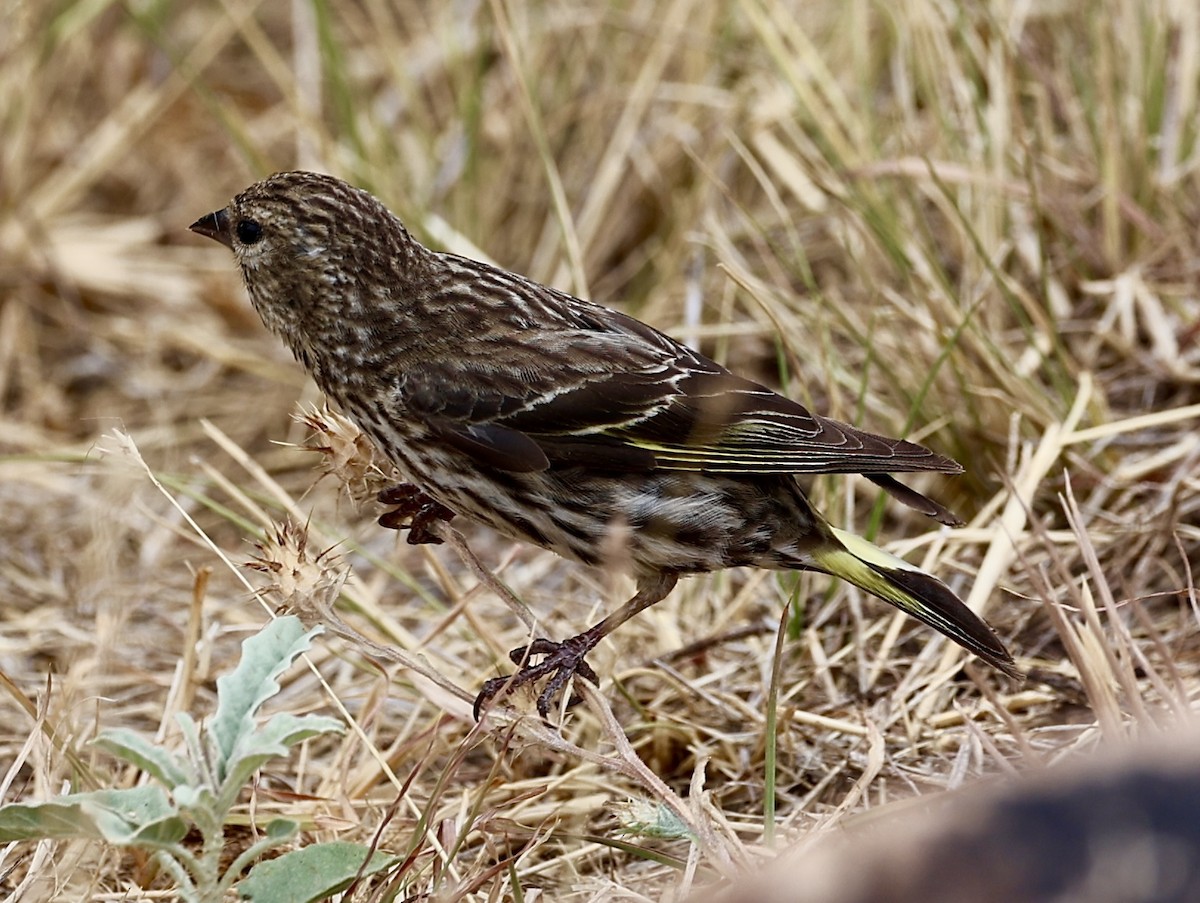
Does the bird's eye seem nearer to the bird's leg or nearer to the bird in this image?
the bird

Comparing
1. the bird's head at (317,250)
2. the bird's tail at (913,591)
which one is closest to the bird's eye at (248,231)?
the bird's head at (317,250)

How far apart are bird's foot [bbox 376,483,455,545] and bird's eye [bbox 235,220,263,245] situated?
0.69 metres

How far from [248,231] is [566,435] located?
37.0 inches

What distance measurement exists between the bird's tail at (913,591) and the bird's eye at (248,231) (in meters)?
1.49

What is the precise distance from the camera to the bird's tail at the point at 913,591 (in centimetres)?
329

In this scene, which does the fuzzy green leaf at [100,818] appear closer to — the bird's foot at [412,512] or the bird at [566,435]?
the bird at [566,435]

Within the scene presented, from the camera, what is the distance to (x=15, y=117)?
20.1 feet

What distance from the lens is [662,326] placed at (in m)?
5.38

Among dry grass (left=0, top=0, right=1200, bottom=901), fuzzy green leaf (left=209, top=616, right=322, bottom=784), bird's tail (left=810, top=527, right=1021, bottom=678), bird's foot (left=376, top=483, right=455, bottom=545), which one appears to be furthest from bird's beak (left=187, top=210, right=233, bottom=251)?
bird's tail (left=810, top=527, right=1021, bottom=678)

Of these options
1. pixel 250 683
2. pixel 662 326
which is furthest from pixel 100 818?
pixel 662 326

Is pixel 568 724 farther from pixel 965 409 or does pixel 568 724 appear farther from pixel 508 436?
pixel 965 409

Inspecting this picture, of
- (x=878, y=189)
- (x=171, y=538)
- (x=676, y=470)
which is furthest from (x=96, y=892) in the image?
(x=878, y=189)

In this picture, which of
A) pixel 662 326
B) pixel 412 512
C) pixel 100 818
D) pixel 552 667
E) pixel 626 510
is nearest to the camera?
pixel 100 818

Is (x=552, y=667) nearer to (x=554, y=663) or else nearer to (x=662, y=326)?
(x=554, y=663)
